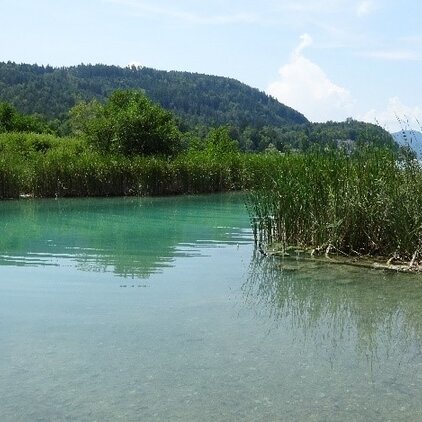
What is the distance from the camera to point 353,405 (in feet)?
12.6

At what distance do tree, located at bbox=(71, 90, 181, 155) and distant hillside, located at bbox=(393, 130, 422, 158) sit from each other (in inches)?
772

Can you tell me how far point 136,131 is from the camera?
89.6ft

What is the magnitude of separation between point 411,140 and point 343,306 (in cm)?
311

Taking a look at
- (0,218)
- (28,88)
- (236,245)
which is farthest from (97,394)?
(28,88)

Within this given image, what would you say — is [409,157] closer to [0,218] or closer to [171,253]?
[171,253]

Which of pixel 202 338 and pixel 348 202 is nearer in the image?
pixel 202 338

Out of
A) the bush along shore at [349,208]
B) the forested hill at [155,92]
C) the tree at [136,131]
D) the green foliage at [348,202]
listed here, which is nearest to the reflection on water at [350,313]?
the bush along shore at [349,208]

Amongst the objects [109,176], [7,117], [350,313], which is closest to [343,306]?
[350,313]

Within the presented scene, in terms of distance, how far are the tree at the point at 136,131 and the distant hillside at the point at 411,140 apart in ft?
64.3

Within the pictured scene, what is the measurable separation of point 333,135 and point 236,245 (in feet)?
8.23

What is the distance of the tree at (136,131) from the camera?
2727 cm

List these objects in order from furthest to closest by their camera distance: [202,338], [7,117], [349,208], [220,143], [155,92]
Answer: [155,92]
[7,117]
[220,143]
[349,208]
[202,338]

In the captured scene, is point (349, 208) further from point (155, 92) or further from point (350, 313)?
point (155, 92)

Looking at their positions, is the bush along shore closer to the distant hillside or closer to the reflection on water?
the distant hillside
